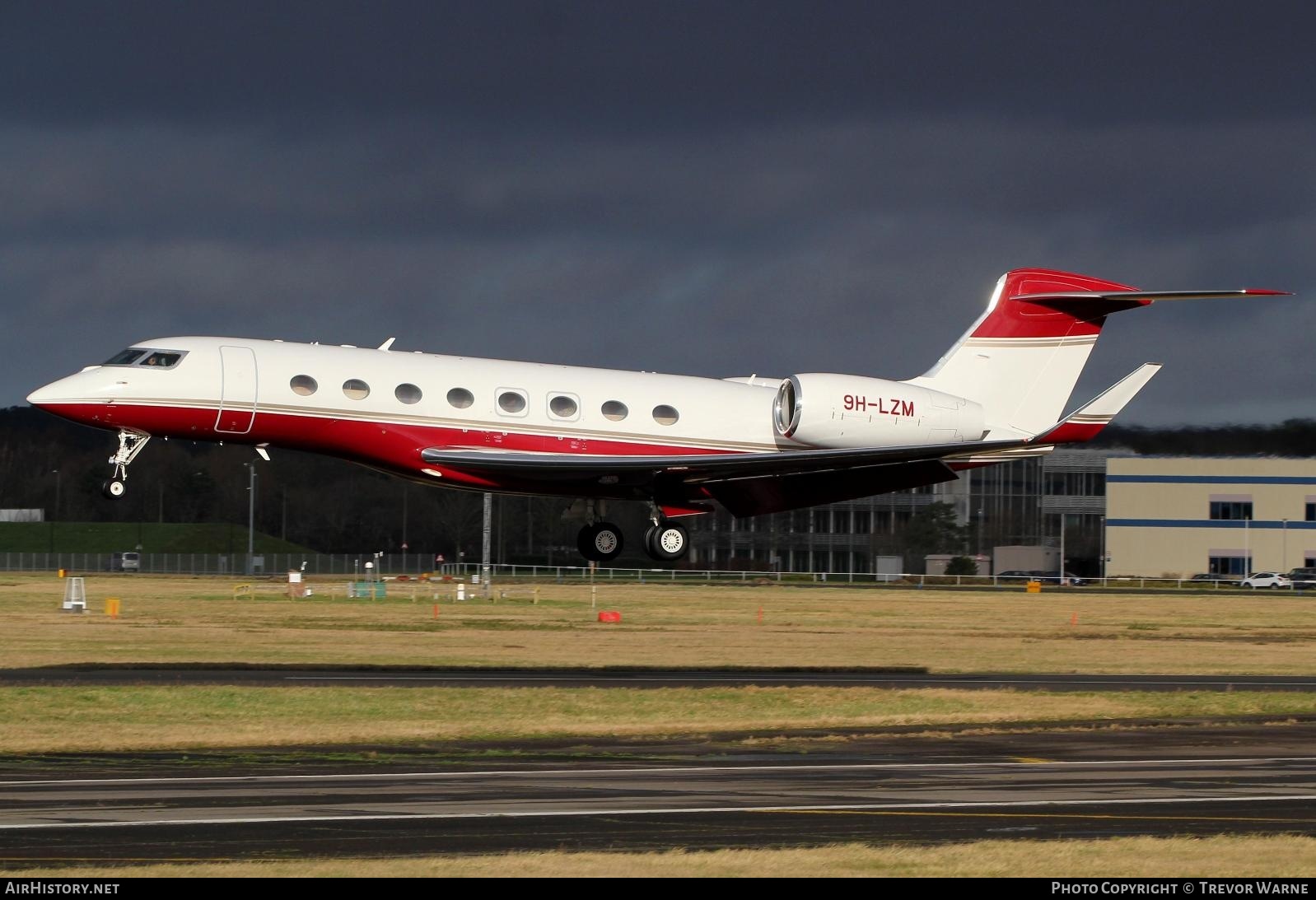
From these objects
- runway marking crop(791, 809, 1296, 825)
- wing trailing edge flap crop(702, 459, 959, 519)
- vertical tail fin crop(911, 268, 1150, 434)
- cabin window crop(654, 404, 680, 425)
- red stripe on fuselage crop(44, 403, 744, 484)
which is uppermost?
vertical tail fin crop(911, 268, 1150, 434)

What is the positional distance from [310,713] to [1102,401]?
48.4ft

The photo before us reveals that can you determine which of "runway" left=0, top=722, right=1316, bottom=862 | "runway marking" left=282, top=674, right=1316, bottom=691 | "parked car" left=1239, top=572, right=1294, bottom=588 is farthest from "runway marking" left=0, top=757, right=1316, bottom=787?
"parked car" left=1239, top=572, right=1294, bottom=588

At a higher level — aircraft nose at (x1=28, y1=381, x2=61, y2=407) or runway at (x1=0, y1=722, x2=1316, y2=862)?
aircraft nose at (x1=28, y1=381, x2=61, y2=407)

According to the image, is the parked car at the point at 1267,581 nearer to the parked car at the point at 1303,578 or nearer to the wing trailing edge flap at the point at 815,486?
the parked car at the point at 1303,578

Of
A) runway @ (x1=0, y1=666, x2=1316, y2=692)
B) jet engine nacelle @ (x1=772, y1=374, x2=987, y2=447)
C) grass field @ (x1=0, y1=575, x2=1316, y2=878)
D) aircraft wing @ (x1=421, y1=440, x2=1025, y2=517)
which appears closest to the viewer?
grass field @ (x1=0, y1=575, x2=1316, y2=878)

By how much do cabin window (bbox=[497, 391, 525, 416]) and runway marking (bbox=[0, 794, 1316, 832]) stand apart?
11635 millimetres

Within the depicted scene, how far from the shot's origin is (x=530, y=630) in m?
46.4

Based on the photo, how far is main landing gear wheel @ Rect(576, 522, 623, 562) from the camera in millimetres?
29031

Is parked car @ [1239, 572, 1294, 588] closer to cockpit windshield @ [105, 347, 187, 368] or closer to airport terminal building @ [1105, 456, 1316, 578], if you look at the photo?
airport terminal building @ [1105, 456, 1316, 578]

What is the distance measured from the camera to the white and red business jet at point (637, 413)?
26719 mm

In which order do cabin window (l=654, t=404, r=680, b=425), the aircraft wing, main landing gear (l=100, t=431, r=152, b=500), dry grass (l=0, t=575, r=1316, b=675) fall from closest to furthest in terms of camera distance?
main landing gear (l=100, t=431, r=152, b=500) < the aircraft wing < cabin window (l=654, t=404, r=680, b=425) < dry grass (l=0, t=575, r=1316, b=675)

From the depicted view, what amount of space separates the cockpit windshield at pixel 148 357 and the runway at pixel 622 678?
23.2ft

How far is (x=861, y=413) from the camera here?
97.1 ft

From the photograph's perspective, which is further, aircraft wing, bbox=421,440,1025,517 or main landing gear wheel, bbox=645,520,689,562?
main landing gear wheel, bbox=645,520,689,562
